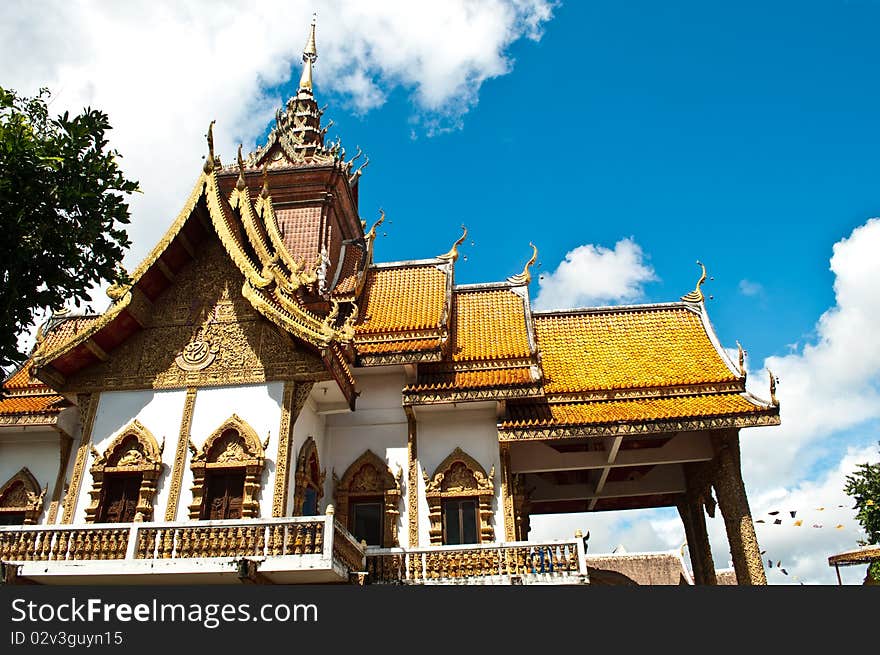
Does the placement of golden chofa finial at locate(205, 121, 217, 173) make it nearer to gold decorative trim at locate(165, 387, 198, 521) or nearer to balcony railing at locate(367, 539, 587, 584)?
gold decorative trim at locate(165, 387, 198, 521)

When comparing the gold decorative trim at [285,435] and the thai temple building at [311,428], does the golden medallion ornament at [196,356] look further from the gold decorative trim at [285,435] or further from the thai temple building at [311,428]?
the gold decorative trim at [285,435]

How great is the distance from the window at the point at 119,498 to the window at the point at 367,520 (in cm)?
309

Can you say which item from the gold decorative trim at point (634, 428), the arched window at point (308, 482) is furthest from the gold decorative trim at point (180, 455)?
the gold decorative trim at point (634, 428)

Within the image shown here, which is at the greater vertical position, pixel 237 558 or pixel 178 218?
pixel 178 218

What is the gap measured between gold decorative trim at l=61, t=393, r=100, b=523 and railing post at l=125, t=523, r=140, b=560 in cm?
169

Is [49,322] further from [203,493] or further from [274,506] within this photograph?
[274,506]

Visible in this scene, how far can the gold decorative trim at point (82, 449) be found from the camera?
9859 millimetres

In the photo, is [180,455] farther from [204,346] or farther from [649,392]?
[649,392]

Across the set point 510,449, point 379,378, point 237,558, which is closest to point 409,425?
point 379,378

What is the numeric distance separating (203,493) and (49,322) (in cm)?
633

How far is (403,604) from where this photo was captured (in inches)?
234

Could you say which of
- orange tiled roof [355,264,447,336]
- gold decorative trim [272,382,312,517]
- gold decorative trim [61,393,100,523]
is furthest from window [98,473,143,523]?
orange tiled roof [355,264,447,336]

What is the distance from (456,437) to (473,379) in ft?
3.12

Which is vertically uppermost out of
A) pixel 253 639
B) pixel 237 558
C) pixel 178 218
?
pixel 178 218
